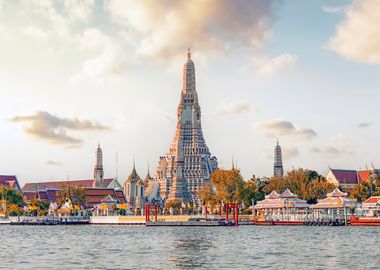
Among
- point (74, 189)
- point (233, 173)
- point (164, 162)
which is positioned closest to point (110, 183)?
point (164, 162)

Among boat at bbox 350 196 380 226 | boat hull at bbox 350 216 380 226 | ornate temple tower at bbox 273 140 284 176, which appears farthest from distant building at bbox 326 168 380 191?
boat hull at bbox 350 216 380 226

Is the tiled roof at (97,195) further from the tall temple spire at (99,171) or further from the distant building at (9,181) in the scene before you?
the distant building at (9,181)

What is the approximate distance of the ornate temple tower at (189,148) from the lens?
185 metres

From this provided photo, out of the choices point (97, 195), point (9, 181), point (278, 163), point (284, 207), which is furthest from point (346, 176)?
point (9, 181)

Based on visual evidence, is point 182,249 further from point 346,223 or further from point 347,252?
point 346,223

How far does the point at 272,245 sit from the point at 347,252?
953cm

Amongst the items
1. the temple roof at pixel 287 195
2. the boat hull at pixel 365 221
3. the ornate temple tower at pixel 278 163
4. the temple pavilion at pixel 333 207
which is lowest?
the boat hull at pixel 365 221

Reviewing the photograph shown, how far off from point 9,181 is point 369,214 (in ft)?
332

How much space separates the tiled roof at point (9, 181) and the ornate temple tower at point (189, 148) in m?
38.0

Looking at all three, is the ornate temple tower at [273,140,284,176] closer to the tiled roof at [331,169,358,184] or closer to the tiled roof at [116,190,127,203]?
the tiled roof at [331,169,358,184]

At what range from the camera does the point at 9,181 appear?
180m

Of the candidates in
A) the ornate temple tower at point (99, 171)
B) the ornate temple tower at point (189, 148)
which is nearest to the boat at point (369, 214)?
the ornate temple tower at point (189, 148)

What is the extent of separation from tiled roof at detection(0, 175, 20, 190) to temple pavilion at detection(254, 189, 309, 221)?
8011 centimetres

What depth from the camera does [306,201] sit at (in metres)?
121
